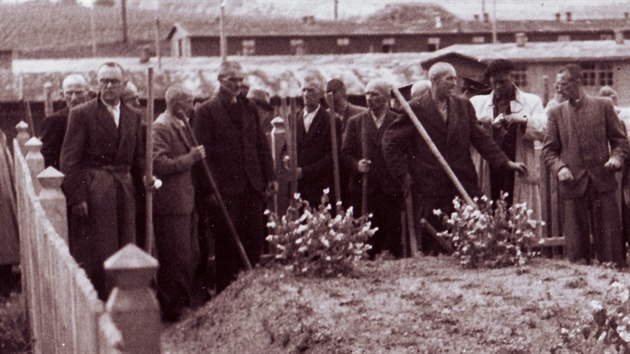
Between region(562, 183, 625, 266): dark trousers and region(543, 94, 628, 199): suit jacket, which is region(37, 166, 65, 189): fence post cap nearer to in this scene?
region(543, 94, 628, 199): suit jacket

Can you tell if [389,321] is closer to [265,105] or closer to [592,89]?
[265,105]

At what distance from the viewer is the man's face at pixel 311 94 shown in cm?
1243

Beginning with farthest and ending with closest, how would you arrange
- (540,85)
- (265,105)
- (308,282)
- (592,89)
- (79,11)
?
(79,11)
(592,89)
(540,85)
(265,105)
(308,282)

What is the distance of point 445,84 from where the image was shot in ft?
36.3

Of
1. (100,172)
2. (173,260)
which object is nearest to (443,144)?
(173,260)

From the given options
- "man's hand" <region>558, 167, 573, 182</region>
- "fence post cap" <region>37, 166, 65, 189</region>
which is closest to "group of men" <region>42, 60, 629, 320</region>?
"man's hand" <region>558, 167, 573, 182</region>

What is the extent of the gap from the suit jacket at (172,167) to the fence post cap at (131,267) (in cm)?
710

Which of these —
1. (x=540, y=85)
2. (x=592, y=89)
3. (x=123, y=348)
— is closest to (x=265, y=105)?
(x=123, y=348)

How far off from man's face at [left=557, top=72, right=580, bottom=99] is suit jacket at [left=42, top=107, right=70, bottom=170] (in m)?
4.01

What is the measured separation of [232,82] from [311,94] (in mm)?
1493

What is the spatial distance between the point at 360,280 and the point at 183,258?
6.41 ft

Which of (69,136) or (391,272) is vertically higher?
(69,136)

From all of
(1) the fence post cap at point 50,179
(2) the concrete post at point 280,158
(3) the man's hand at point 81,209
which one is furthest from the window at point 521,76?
(1) the fence post cap at point 50,179

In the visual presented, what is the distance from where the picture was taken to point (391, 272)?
32.6 ft
